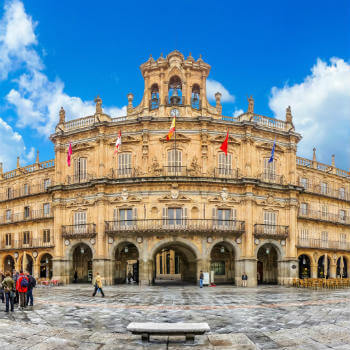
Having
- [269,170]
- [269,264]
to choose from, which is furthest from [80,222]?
[269,264]

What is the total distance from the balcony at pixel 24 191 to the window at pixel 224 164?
2060 cm

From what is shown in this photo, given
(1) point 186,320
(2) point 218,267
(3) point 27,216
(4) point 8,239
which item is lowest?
(2) point 218,267

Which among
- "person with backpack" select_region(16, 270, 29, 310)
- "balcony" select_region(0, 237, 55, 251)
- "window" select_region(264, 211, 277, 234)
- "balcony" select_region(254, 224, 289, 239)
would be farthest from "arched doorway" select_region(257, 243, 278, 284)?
"person with backpack" select_region(16, 270, 29, 310)

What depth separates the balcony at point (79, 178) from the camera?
4326 centimetres

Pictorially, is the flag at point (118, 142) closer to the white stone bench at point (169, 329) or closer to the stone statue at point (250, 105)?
the stone statue at point (250, 105)

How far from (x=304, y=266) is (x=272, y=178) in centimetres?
1462

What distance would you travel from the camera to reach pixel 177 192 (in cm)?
4038

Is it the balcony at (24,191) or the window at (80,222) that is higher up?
the balcony at (24,191)

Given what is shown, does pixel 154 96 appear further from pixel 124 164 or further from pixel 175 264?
pixel 175 264

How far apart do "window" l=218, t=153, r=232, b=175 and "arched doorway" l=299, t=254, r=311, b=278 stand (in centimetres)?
1683

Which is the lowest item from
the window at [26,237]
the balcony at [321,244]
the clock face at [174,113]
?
the balcony at [321,244]

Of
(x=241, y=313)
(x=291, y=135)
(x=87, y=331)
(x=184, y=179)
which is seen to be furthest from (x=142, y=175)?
(x=87, y=331)

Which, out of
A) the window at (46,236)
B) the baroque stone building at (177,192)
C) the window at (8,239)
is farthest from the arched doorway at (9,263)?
the window at (46,236)

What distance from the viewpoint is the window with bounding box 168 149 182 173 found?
135 feet
